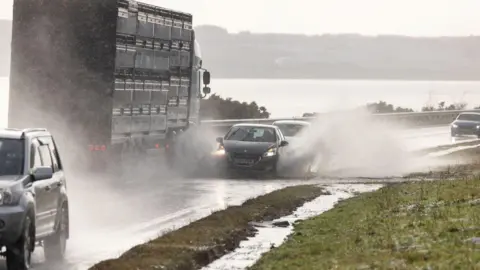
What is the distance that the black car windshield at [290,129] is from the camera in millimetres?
43081

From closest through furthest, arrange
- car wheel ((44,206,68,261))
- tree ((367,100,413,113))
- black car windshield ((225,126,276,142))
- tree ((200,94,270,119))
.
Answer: car wheel ((44,206,68,261)) < black car windshield ((225,126,276,142)) < tree ((200,94,270,119)) < tree ((367,100,413,113))

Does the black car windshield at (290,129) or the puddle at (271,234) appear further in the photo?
the black car windshield at (290,129)

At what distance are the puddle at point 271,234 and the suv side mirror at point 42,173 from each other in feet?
8.44

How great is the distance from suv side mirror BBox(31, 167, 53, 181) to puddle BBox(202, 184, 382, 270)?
2.57 meters

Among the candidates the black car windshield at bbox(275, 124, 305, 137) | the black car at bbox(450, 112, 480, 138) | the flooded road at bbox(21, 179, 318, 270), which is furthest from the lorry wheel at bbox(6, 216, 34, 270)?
the black car at bbox(450, 112, 480, 138)

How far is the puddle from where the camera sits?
17803 mm

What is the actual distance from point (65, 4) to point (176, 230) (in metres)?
11.3

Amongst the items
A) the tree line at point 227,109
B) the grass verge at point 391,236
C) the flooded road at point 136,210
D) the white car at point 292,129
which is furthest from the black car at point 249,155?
the tree line at point 227,109

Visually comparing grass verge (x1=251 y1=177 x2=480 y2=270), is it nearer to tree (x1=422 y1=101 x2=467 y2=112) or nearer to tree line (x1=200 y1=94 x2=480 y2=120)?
tree line (x1=200 y1=94 x2=480 y2=120)

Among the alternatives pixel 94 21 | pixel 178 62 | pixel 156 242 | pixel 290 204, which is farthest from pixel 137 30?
pixel 156 242

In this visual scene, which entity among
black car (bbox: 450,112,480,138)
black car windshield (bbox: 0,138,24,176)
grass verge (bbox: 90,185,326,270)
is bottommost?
grass verge (bbox: 90,185,326,270)

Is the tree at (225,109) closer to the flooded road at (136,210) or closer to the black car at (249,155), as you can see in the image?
the black car at (249,155)

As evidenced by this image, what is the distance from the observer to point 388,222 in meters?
21.5

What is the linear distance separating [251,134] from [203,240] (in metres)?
20.3
